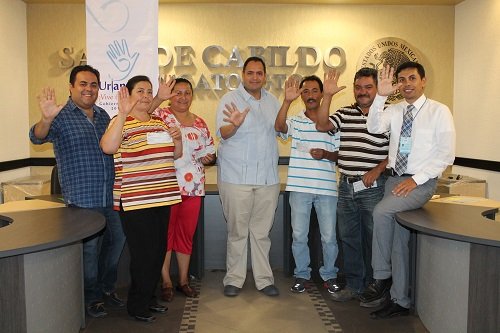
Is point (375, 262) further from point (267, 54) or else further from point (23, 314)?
point (267, 54)

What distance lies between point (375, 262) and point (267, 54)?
3.97m

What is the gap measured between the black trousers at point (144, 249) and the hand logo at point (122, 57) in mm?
1340

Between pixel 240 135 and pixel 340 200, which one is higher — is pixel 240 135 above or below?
above

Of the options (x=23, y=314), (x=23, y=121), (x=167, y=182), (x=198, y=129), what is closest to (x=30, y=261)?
(x=23, y=314)

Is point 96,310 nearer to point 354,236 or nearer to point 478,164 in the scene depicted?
point 354,236

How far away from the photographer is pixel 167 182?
11.6ft

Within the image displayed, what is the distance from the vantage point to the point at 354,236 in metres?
4.21

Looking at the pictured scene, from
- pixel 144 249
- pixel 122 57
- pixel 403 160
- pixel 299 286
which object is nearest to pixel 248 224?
pixel 299 286

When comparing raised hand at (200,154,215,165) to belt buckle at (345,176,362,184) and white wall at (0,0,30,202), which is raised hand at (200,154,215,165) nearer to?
belt buckle at (345,176,362,184)

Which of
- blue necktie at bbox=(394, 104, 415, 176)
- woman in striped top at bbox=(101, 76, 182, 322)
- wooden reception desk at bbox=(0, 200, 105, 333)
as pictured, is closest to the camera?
wooden reception desk at bbox=(0, 200, 105, 333)

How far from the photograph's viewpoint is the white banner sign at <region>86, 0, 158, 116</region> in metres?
4.31

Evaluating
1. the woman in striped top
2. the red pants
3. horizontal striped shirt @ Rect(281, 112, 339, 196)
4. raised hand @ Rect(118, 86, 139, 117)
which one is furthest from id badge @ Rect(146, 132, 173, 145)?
horizontal striped shirt @ Rect(281, 112, 339, 196)

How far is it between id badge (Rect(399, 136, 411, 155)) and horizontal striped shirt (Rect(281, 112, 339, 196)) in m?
0.82

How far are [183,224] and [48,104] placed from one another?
1462mm
